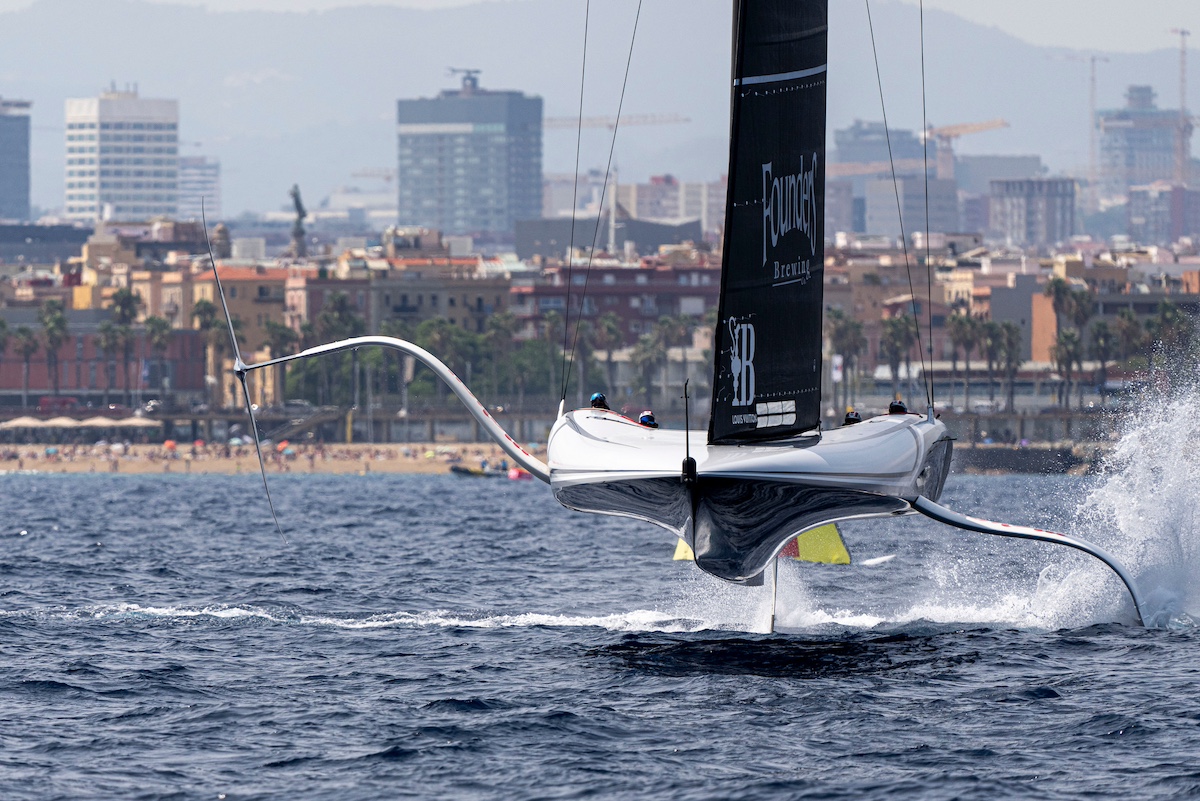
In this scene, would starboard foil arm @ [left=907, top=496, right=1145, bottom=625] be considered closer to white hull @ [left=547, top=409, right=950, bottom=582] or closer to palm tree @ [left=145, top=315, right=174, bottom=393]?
white hull @ [left=547, top=409, right=950, bottom=582]

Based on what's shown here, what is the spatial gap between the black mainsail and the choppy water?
3056 millimetres

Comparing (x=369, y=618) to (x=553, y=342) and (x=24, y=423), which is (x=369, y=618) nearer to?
(x=24, y=423)

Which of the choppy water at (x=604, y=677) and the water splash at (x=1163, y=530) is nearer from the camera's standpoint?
the choppy water at (x=604, y=677)

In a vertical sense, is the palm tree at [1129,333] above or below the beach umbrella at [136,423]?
above

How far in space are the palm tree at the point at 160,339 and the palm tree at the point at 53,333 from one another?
6.01 m

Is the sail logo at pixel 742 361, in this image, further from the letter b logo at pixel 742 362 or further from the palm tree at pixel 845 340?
the palm tree at pixel 845 340

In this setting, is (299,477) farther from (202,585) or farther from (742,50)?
(742,50)

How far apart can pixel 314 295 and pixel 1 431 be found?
3241 centimetres

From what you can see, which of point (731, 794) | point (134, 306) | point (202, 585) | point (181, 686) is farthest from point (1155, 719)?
point (134, 306)

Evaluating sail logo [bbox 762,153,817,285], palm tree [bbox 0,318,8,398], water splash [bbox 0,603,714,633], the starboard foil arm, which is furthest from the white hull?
palm tree [bbox 0,318,8,398]

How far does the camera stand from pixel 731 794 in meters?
18.4

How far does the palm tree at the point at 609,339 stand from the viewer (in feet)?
524

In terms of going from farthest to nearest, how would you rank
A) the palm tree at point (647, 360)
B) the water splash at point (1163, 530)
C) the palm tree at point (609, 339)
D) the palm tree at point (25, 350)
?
the palm tree at point (609, 339) → the palm tree at point (647, 360) → the palm tree at point (25, 350) → the water splash at point (1163, 530)

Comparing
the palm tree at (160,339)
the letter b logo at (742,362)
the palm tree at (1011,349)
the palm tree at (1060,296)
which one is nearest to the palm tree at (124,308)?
the palm tree at (160,339)
